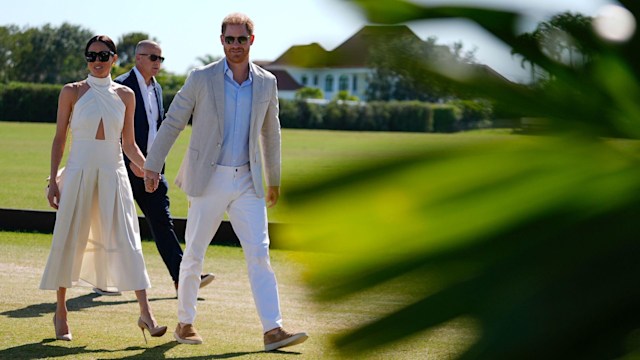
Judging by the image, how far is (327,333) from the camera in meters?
0.39

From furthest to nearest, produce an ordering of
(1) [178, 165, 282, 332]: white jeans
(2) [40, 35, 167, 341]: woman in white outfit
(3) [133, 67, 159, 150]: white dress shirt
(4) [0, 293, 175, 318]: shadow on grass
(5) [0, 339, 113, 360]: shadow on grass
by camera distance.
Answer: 1. (3) [133, 67, 159, 150]: white dress shirt
2. (4) [0, 293, 175, 318]: shadow on grass
3. (2) [40, 35, 167, 341]: woman in white outfit
4. (1) [178, 165, 282, 332]: white jeans
5. (5) [0, 339, 113, 360]: shadow on grass

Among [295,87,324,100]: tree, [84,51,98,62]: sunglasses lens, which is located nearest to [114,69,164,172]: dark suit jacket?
[84,51,98,62]: sunglasses lens

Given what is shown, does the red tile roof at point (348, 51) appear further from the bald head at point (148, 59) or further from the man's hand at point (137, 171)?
the bald head at point (148, 59)

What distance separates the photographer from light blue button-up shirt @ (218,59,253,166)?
21.2 feet

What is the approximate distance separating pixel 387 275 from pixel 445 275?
0.07 ft

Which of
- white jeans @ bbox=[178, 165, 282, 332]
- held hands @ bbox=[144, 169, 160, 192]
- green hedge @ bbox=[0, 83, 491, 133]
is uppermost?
green hedge @ bbox=[0, 83, 491, 133]

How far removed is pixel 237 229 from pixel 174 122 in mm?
762

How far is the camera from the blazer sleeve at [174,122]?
6.40m

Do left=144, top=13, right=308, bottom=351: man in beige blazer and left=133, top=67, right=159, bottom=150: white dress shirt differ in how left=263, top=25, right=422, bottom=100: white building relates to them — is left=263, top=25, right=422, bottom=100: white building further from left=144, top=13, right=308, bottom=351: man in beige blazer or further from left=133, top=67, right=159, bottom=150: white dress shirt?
left=133, top=67, right=159, bottom=150: white dress shirt

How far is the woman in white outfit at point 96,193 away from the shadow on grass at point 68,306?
599 mm

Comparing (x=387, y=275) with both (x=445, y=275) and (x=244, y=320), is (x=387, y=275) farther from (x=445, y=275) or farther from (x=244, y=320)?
(x=244, y=320)

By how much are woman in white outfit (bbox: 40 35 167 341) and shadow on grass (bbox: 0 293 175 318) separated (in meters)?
0.60

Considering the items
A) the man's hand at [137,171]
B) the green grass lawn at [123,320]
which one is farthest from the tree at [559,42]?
the man's hand at [137,171]

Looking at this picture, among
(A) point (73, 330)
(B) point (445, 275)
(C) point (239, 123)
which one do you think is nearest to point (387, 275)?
(B) point (445, 275)
